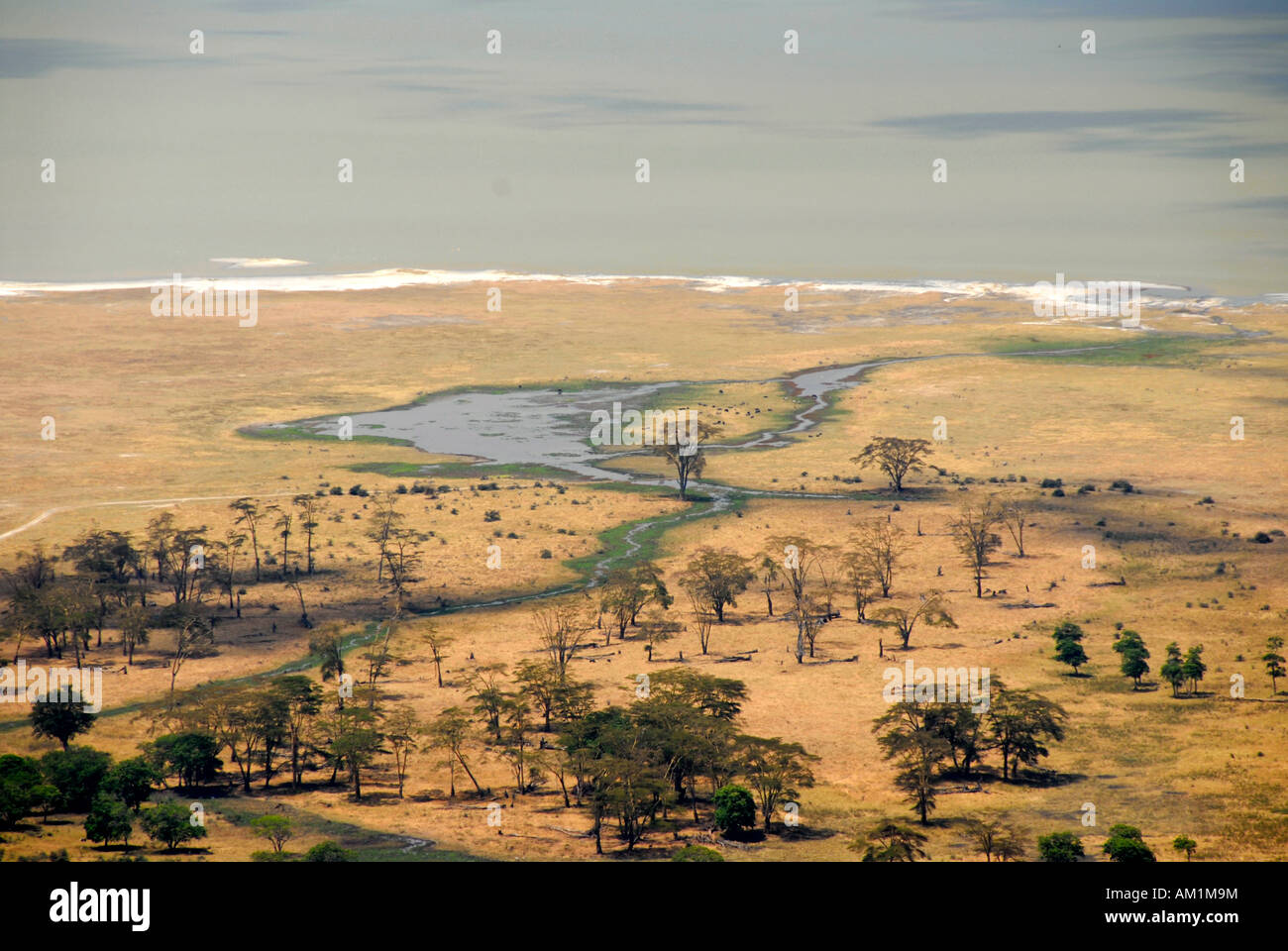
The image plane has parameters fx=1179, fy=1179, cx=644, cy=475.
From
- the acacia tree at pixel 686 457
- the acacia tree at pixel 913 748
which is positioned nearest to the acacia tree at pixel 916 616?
the acacia tree at pixel 913 748

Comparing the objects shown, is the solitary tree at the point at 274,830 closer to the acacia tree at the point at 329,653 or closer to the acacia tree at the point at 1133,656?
the acacia tree at the point at 329,653

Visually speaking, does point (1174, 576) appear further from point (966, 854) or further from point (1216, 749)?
point (966, 854)

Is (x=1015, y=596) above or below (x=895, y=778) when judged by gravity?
above

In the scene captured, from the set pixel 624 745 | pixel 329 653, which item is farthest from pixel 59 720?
pixel 624 745

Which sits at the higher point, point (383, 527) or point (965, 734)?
point (383, 527)

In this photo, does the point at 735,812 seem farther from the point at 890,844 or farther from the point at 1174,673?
the point at 1174,673
